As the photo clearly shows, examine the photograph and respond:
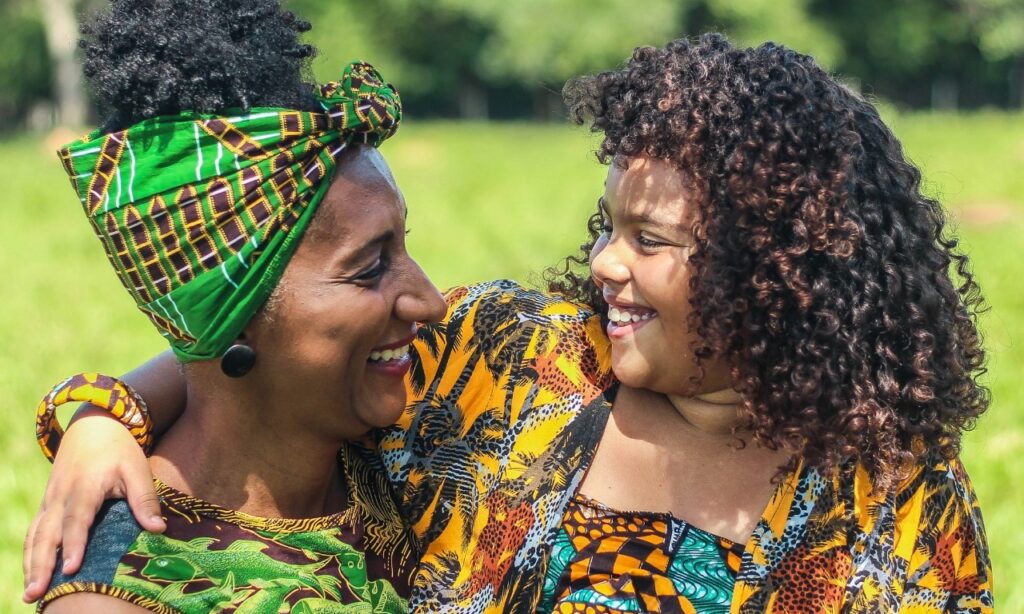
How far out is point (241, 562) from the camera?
2.58m

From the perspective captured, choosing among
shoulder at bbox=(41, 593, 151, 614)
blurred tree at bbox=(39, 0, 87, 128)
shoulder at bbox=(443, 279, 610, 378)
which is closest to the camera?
shoulder at bbox=(41, 593, 151, 614)

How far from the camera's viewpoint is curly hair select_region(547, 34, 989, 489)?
2.62 m

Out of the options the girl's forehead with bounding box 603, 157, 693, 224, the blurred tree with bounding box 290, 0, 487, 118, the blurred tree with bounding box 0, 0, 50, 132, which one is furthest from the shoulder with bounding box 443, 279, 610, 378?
the blurred tree with bounding box 0, 0, 50, 132

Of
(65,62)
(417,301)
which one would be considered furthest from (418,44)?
(417,301)

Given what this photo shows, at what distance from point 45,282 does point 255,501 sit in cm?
887

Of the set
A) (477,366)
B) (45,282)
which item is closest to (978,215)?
(45,282)

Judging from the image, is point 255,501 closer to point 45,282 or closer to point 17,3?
point 45,282

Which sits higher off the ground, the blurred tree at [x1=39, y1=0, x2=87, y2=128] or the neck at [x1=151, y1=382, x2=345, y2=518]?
the blurred tree at [x1=39, y1=0, x2=87, y2=128]

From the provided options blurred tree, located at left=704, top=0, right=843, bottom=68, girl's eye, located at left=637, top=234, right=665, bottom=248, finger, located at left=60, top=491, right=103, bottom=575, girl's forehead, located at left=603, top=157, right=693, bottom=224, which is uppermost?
blurred tree, located at left=704, top=0, right=843, bottom=68

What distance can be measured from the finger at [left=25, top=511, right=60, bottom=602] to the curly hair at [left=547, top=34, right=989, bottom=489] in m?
1.35

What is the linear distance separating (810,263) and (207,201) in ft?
4.01

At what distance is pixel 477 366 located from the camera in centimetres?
289

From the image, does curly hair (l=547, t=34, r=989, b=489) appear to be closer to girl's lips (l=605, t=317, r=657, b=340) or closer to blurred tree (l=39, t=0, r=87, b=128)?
girl's lips (l=605, t=317, r=657, b=340)

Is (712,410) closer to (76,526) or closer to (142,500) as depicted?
(142,500)
